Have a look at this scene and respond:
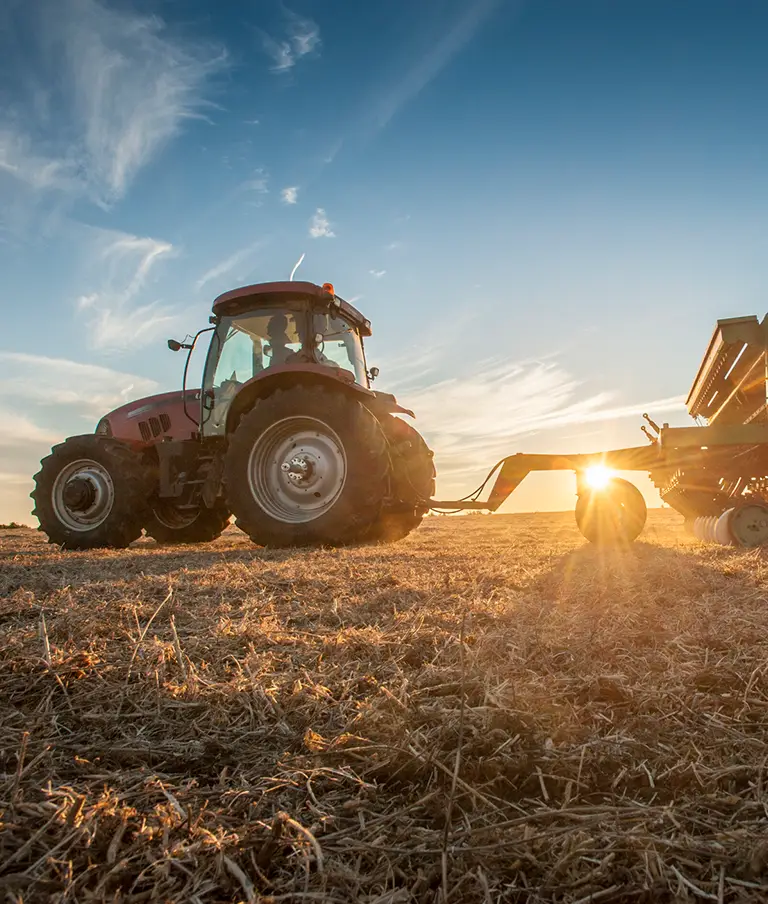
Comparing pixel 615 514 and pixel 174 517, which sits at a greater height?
pixel 174 517

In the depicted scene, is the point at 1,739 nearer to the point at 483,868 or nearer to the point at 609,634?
the point at 483,868

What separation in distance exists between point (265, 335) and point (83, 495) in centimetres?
272

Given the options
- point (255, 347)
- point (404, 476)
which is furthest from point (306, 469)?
point (255, 347)

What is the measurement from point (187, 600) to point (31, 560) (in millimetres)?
3039

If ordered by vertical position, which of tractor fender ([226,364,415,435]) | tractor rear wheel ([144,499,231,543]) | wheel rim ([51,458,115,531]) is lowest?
tractor rear wheel ([144,499,231,543])

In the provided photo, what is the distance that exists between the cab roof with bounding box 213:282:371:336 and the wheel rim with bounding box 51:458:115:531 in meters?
2.31

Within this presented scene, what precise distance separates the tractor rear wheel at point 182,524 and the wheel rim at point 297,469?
2.31m

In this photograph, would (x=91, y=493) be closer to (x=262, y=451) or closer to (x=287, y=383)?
(x=262, y=451)

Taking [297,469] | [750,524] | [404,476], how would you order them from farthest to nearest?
[404,476] < [750,524] < [297,469]

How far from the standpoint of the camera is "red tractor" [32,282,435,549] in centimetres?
590

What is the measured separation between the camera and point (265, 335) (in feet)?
23.1

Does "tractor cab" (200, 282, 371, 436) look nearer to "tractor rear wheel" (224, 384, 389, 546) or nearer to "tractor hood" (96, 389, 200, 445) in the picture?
"tractor rear wheel" (224, 384, 389, 546)

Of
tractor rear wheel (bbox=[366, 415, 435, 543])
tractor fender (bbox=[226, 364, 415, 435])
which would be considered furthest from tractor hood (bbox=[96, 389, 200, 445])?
tractor rear wheel (bbox=[366, 415, 435, 543])

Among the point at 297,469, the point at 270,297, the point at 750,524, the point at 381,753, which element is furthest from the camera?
the point at 270,297
